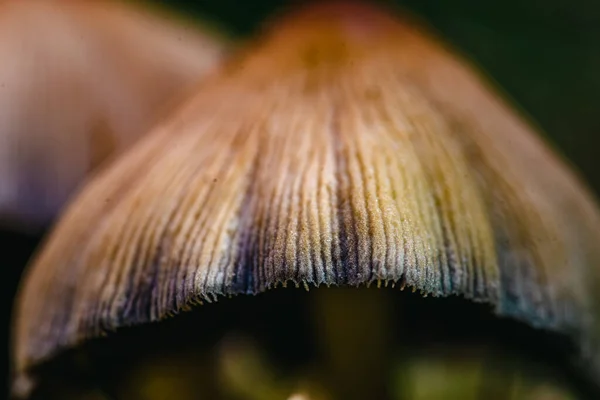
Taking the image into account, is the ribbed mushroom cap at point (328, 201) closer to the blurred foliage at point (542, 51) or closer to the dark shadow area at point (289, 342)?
the dark shadow area at point (289, 342)

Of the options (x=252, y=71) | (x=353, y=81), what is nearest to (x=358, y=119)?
(x=353, y=81)

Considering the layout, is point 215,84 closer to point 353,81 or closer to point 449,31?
point 353,81

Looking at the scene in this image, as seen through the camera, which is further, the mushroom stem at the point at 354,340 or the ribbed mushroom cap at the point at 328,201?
the mushroom stem at the point at 354,340

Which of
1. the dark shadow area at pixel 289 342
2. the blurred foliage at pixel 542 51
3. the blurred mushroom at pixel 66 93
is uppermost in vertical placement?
the blurred foliage at pixel 542 51

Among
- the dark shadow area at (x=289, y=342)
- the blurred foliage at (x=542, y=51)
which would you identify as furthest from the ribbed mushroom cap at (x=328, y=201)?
the blurred foliage at (x=542, y=51)

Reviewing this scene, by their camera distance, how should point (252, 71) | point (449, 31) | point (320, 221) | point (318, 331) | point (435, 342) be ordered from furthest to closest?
point (449, 31) < point (435, 342) < point (318, 331) < point (252, 71) < point (320, 221)

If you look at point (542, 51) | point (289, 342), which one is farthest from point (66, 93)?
point (542, 51)

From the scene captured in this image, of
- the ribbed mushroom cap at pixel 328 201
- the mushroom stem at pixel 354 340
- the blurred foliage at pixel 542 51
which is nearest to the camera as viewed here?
the ribbed mushroom cap at pixel 328 201
